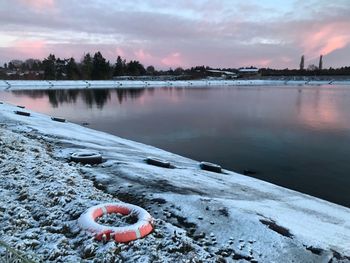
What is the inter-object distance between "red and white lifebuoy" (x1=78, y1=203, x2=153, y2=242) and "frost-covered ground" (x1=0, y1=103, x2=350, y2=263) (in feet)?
0.39

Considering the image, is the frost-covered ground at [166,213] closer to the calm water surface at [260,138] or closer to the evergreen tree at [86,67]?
the calm water surface at [260,138]

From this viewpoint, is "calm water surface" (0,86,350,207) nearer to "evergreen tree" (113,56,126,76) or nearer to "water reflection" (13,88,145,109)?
"water reflection" (13,88,145,109)

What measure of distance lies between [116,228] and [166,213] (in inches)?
52.5

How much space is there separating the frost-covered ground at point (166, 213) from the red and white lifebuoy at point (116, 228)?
0.12 m

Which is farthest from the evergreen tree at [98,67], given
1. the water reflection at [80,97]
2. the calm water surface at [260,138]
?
the calm water surface at [260,138]

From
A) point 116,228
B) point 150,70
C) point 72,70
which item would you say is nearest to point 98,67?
point 72,70

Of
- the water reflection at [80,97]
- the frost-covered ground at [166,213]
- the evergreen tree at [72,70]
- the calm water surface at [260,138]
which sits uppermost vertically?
the evergreen tree at [72,70]

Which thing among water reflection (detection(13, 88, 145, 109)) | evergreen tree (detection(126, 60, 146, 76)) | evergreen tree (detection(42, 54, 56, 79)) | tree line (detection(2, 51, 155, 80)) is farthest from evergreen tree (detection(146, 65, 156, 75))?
water reflection (detection(13, 88, 145, 109))

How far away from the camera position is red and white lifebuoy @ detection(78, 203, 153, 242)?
490 centimetres

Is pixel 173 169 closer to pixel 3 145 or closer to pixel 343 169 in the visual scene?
pixel 3 145

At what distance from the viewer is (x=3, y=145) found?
9.45 metres

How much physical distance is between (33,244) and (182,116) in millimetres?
20316

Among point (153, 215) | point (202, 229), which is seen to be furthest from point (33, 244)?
point (202, 229)

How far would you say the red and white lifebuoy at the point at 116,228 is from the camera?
16.1 ft
